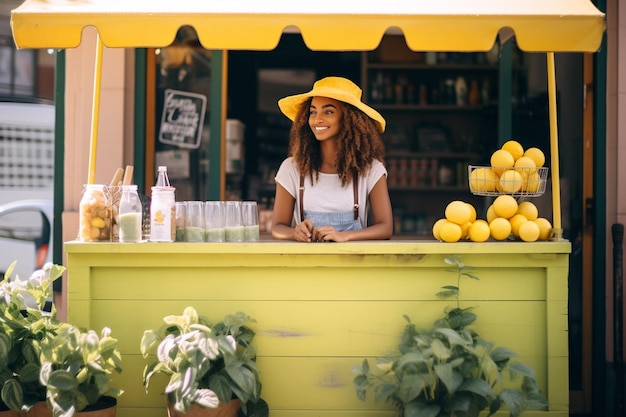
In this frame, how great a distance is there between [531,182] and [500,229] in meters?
0.29

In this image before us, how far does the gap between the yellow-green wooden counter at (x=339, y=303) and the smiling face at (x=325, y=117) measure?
0.84 metres

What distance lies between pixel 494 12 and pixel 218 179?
9.10ft

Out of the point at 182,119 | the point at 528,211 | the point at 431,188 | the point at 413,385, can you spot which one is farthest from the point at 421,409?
the point at 431,188

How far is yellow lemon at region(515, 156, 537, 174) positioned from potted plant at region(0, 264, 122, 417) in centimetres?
207

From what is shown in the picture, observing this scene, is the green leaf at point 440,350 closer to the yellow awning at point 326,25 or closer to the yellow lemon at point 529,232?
the yellow lemon at point 529,232

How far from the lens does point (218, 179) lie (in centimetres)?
595

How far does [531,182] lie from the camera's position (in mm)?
3949

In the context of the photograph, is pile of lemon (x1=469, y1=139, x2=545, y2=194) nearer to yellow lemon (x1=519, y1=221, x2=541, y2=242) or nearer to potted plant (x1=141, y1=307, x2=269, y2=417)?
yellow lemon (x1=519, y1=221, x2=541, y2=242)

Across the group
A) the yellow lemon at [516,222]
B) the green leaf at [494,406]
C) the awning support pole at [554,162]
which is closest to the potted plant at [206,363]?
the green leaf at [494,406]

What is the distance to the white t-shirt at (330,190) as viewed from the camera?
4.43 meters

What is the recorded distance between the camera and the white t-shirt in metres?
4.43

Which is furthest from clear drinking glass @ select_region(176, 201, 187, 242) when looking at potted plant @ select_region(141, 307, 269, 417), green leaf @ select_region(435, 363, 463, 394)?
green leaf @ select_region(435, 363, 463, 394)

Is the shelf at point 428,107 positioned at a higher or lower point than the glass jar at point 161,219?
higher

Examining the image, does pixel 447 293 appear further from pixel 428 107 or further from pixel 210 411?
pixel 428 107
